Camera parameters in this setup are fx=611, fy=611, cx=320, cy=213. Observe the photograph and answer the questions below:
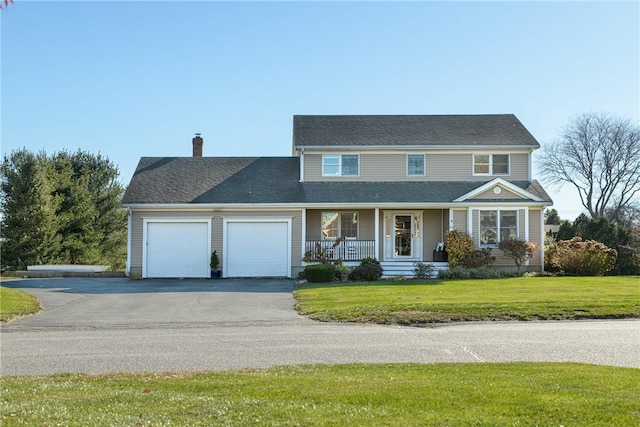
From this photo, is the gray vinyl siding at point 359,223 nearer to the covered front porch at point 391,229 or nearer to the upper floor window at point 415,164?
the covered front porch at point 391,229

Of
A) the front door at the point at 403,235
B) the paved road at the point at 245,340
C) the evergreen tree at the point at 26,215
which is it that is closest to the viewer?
the paved road at the point at 245,340

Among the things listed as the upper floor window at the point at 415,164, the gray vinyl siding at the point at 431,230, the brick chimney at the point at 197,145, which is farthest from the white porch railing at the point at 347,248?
the brick chimney at the point at 197,145

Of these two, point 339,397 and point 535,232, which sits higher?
point 535,232

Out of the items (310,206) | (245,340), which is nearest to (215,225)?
(310,206)

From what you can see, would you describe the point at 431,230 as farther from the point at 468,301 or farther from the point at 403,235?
the point at 468,301

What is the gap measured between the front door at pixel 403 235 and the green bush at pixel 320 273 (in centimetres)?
509

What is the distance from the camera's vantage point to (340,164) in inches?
1109

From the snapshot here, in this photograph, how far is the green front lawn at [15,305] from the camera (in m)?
15.1

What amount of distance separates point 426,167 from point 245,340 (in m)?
18.3

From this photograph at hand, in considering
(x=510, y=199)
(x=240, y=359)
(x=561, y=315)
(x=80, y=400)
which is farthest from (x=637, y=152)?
(x=80, y=400)

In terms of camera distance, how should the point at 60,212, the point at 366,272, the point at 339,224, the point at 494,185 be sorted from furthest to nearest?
the point at 60,212 → the point at 339,224 → the point at 494,185 → the point at 366,272

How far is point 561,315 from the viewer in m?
14.5

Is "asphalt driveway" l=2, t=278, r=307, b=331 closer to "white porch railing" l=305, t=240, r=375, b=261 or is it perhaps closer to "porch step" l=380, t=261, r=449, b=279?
"white porch railing" l=305, t=240, r=375, b=261

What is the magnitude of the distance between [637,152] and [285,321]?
1786 inches
